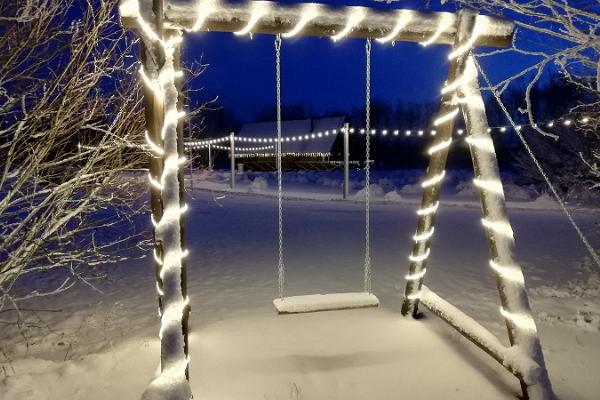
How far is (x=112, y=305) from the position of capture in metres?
5.23

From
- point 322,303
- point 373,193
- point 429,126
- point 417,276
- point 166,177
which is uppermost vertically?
point 166,177

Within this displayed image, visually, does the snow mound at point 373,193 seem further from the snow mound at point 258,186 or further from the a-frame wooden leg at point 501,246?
the a-frame wooden leg at point 501,246

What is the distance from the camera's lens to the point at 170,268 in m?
2.41

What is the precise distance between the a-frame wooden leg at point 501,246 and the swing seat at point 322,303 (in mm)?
1223

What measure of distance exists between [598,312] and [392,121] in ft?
167

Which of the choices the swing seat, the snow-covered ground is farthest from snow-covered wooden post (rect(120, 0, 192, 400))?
the swing seat

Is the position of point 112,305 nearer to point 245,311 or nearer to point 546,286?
point 245,311

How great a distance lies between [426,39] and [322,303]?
2336 millimetres

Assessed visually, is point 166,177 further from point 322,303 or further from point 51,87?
point 322,303

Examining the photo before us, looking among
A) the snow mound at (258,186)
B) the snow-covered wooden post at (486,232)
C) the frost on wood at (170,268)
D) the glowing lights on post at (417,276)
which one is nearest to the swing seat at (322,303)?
the glowing lights on post at (417,276)

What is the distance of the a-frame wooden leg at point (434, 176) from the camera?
10.9 ft

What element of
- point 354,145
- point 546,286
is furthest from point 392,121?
point 546,286

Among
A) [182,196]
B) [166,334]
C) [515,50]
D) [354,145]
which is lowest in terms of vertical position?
[354,145]

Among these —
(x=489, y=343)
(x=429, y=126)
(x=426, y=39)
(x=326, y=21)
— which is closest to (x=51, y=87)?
(x=326, y=21)
